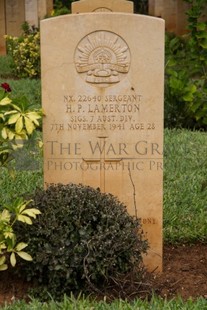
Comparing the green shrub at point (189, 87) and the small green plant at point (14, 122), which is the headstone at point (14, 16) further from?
the small green plant at point (14, 122)

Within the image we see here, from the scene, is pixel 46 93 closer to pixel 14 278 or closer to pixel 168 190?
pixel 14 278

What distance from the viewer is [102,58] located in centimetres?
476

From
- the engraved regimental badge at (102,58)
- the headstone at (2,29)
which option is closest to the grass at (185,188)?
the engraved regimental badge at (102,58)

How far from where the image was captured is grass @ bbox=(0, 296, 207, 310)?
387 centimetres

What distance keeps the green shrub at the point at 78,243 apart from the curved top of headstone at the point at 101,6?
129cm

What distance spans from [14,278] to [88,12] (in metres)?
1.78

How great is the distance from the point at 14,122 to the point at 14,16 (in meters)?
14.5

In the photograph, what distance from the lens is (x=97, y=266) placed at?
4.25 metres

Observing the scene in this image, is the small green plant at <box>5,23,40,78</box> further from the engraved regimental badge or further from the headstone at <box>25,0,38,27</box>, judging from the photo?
the engraved regimental badge

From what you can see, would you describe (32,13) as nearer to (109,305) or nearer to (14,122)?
(14,122)

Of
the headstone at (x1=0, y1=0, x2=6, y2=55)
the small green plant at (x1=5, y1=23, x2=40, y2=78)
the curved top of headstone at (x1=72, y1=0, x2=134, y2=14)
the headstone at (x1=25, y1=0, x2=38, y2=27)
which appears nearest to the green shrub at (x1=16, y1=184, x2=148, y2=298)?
the curved top of headstone at (x1=72, y1=0, x2=134, y2=14)

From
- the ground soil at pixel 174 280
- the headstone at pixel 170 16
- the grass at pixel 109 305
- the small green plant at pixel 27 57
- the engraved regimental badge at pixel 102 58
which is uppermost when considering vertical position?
the headstone at pixel 170 16

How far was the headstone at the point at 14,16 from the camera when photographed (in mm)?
18312

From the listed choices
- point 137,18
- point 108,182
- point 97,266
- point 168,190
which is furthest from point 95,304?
point 168,190
